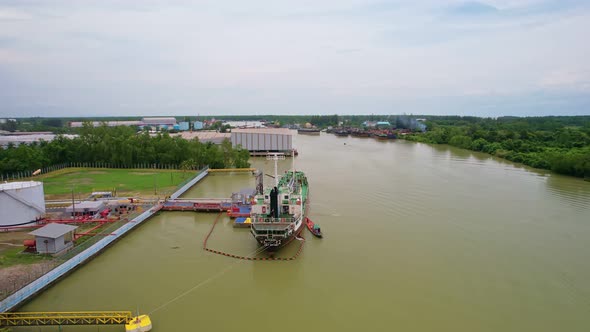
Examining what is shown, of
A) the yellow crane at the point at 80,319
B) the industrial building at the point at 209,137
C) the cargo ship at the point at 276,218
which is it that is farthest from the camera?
the industrial building at the point at 209,137

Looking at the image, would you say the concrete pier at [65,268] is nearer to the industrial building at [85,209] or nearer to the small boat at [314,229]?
the industrial building at [85,209]

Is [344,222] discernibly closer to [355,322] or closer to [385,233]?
[385,233]

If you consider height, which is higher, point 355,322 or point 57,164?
point 57,164

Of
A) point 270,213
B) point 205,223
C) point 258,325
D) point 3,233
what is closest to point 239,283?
point 258,325

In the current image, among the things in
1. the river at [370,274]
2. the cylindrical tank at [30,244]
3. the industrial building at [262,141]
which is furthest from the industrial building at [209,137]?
the cylindrical tank at [30,244]

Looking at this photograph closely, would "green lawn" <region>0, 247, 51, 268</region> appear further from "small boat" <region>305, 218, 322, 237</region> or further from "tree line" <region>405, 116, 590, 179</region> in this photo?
"tree line" <region>405, 116, 590, 179</region>

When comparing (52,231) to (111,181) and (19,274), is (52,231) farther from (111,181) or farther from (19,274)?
(111,181)

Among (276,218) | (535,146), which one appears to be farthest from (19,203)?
(535,146)

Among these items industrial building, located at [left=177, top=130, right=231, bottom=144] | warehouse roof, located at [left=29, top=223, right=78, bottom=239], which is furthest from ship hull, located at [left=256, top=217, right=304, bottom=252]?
industrial building, located at [left=177, top=130, right=231, bottom=144]
